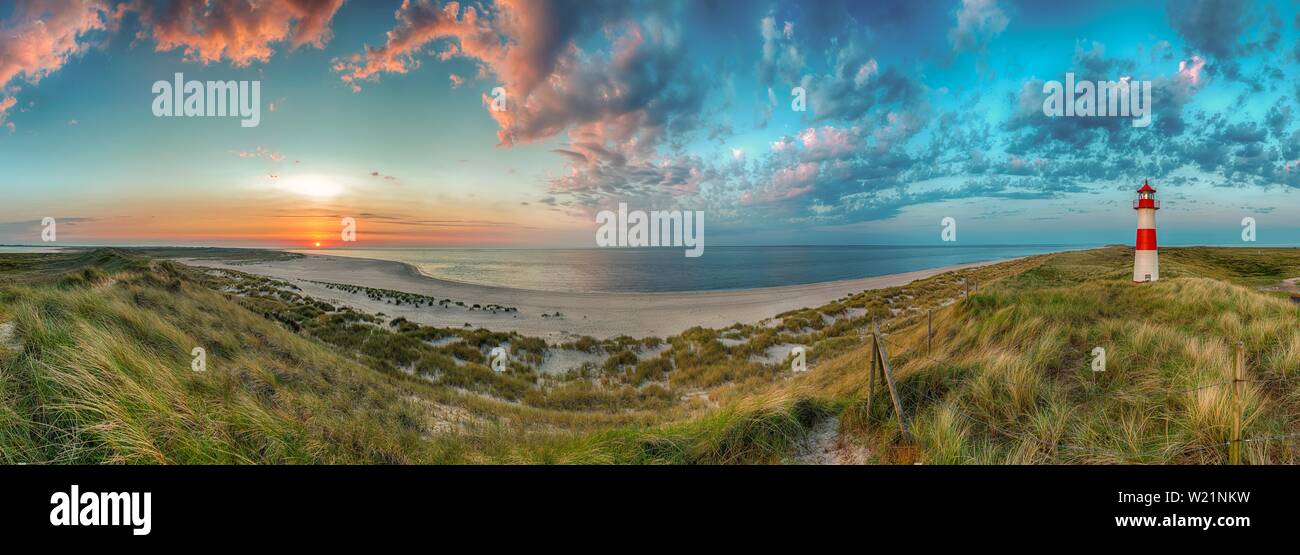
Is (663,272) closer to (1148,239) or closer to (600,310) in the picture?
(600,310)

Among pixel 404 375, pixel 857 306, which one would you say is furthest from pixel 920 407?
pixel 857 306

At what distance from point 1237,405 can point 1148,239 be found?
18.1 m

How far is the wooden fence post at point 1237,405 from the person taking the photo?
3.13 metres

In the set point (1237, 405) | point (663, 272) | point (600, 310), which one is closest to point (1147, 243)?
point (1237, 405)

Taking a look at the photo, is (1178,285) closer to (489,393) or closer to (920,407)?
(920,407)

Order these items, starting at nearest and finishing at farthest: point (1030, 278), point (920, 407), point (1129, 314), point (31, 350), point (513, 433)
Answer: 1. point (31, 350)
2. point (920, 407)
3. point (513, 433)
4. point (1129, 314)
5. point (1030, 278)

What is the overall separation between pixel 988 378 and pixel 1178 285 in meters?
10.1

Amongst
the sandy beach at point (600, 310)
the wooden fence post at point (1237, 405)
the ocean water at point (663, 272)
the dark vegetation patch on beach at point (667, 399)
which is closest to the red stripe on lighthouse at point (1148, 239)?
the dark vegetation patch on beach at point (667, 399)

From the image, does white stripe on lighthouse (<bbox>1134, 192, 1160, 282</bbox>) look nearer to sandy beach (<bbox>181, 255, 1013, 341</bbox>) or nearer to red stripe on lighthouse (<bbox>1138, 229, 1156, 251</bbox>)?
red stripe on lighthouse (<bbox>1138, 229, 1156, 251</bbox>)

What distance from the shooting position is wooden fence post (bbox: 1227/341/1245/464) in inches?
123

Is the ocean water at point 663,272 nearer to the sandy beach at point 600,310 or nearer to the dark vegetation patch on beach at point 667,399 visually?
the sandy beach at point 600,310

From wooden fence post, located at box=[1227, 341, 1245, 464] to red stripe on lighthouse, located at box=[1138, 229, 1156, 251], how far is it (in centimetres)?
1761

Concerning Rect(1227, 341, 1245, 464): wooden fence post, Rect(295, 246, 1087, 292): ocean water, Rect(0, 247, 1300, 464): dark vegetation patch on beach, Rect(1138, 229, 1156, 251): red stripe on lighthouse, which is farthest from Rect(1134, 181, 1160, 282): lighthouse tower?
Rect(295, 246, 1087, 292): ocean water

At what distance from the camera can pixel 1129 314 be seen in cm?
827
